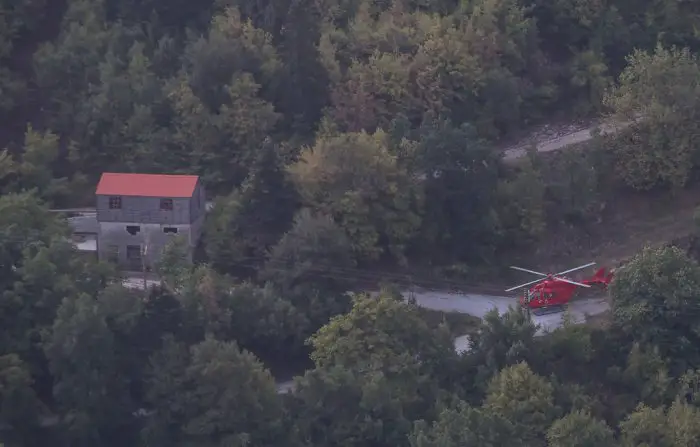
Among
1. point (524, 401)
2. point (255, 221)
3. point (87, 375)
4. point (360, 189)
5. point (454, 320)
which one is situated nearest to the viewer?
point (524, 401)

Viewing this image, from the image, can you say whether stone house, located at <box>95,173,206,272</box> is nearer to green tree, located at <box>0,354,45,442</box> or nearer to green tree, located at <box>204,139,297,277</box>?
green tree, located at <box>204,139,297,277</box>

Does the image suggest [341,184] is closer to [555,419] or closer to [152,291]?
[152,291]

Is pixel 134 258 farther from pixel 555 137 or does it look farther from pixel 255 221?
pixel 555 137

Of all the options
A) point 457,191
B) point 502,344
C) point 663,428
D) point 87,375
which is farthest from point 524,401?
point 87,375

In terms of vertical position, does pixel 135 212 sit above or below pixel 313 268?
above

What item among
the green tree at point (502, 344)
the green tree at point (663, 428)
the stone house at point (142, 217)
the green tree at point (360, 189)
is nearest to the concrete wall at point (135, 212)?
the stone house at point (142, 217)

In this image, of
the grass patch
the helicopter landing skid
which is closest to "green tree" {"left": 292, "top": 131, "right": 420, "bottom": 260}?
the grass patch
